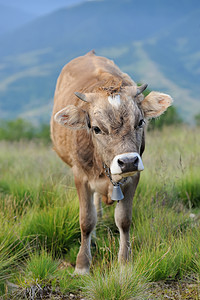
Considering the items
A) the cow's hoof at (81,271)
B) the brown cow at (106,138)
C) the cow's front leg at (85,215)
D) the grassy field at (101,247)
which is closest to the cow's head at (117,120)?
the brown cow at (106,138)

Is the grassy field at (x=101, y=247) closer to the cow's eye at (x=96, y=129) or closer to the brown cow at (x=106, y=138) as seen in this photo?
the brown cow at (x=106, y=138)

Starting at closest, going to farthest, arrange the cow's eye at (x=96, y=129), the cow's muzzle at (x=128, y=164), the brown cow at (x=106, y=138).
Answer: the cow's muzzle at (x=128, y=164)
the brown cow at (x=106, y=138)
the cow's eye at (x=96, y=129)

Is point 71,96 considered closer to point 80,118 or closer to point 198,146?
point 80,118

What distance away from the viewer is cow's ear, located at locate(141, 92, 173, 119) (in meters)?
3.58

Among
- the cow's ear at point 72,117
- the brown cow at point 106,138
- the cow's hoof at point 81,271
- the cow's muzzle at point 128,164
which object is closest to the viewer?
the cow's muzzle at point 128,164

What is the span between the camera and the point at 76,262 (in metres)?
3.91

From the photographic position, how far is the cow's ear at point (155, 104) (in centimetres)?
358

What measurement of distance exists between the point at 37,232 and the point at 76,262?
23.5 inches

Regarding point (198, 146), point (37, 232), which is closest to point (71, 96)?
point (37, 232)

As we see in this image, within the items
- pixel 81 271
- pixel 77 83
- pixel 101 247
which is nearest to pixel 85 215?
pixel 101 247

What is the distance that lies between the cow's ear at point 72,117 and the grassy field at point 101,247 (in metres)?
1.07

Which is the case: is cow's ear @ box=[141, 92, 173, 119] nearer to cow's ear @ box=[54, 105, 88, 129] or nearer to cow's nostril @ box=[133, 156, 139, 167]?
cow's ear @ box=[54, 105, 88, 129]

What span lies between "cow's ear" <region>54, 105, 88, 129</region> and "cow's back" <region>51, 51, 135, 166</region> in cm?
22

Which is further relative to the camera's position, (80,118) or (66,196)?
(66,196)
